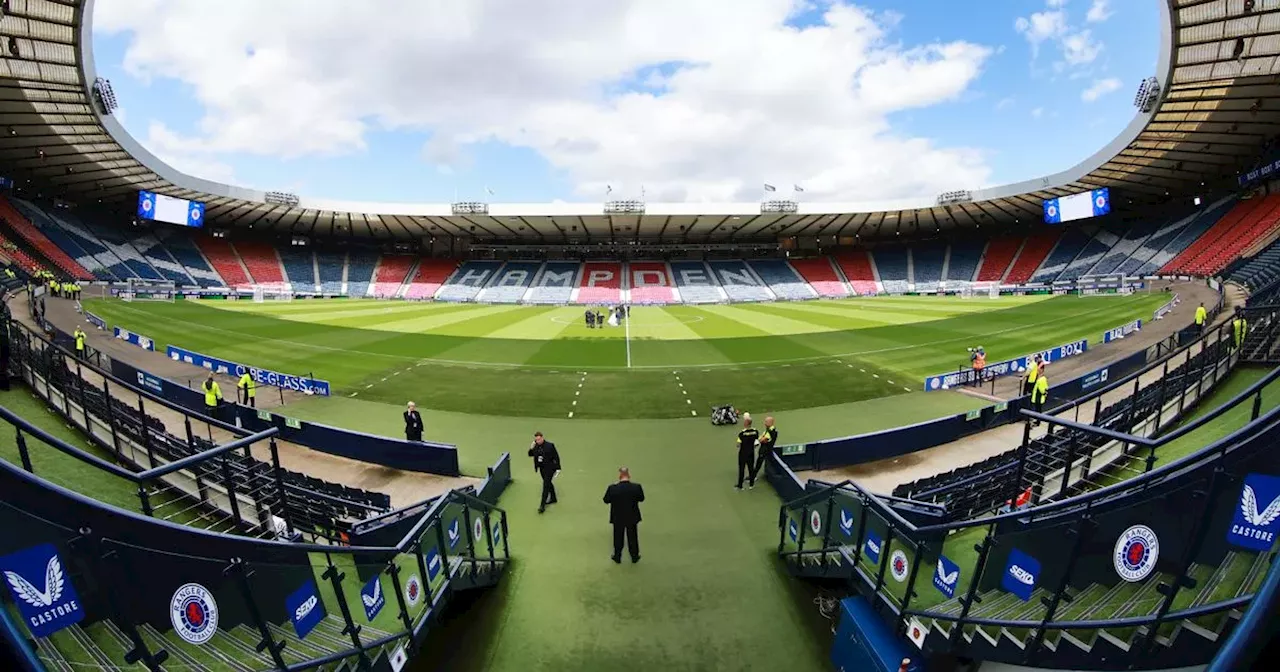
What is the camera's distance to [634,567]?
28.8 ft

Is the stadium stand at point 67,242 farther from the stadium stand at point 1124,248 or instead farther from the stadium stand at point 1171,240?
the stadium stand at point 1171,240

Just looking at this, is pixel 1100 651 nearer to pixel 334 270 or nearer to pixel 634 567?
pixel 634 567

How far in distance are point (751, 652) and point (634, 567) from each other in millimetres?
2430

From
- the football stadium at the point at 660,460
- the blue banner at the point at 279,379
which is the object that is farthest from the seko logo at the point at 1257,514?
the blue banner at the point at 279,379

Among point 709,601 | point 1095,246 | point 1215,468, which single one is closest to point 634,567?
point 709,601

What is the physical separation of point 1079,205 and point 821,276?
2821 cm

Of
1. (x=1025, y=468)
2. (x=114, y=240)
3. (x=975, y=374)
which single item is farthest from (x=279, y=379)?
(x=114, y=240)

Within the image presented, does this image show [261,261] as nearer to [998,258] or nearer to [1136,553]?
[1136,553]

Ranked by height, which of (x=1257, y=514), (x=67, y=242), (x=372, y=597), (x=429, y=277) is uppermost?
(x=67, y=242)

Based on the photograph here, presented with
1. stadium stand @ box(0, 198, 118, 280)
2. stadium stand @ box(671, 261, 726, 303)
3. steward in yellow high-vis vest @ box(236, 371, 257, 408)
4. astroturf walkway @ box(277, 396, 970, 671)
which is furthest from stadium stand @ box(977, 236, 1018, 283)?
Answer: stadium stand @ box(0, 198, 118, 280)

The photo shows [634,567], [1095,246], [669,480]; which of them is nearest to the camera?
[634,567]

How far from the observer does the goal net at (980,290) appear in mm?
59291

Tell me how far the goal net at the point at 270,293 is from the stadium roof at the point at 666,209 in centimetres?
894

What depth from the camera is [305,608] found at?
4859mm
